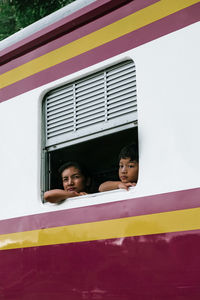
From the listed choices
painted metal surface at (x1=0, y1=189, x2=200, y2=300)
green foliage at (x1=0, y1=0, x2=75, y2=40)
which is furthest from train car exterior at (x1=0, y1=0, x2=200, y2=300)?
green foliage at (x1=0, y1=0, x2=75, y2=40)

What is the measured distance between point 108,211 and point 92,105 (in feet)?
2.26

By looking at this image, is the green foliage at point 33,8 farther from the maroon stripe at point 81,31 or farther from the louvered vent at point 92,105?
the louvered vent at point 92,105

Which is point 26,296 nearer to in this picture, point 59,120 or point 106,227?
point 106,227

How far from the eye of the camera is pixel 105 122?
3.07 m

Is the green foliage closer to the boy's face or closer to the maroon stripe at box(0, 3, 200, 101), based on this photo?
the maroon stripe at box(0, 3, 200, 101)

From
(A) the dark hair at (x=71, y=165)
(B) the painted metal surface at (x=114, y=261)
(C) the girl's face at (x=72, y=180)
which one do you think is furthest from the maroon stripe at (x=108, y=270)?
(A) the dark hair at (x=71, y=165)

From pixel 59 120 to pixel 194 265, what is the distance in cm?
137

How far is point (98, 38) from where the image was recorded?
3.21 meters

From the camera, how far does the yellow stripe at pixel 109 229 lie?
→ 251 centimetres

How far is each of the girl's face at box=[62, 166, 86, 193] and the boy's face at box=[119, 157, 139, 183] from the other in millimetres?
492

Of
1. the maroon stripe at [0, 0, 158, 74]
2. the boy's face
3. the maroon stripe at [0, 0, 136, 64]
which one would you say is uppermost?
the maroon stripe at [0, 0, 136, 64]

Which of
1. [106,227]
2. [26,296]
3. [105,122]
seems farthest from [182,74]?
[26,296]

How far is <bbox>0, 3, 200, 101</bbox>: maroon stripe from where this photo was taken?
2781 mm

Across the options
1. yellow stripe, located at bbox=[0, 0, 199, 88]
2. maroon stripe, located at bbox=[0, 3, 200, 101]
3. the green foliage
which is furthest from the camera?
the green foliage
